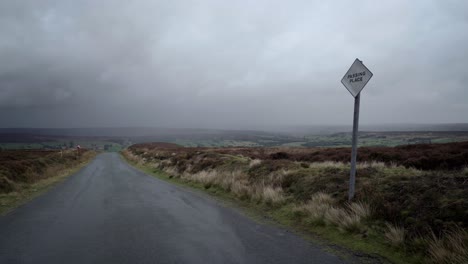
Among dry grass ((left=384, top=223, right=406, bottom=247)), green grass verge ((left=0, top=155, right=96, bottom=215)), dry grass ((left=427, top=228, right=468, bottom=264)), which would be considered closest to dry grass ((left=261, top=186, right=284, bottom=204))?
dry grass ((left=384, top=223, right=406, bottom=247))

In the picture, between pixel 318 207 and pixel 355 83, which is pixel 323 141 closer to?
pixel 318 207

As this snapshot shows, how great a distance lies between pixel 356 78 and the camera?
7.39 metres

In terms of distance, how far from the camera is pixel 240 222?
809cm

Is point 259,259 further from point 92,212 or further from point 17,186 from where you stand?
point 17,186

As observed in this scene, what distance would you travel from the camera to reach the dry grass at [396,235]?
5477mm

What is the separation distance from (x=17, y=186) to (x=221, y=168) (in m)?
11.4

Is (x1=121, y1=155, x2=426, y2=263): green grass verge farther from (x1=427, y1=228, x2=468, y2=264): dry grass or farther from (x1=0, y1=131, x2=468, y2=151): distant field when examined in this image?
(x1=0, y1=131, x2=468, y2=151): distant field

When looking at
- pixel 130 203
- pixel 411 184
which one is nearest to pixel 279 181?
pixel 411 184

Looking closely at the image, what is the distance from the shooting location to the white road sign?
7.12m

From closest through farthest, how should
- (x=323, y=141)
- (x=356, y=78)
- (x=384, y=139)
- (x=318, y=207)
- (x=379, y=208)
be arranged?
(x=379, y=208)
(x=356, y=78)
(x=318, y=207)
(x=384, y=139)
(x=323, y=141)

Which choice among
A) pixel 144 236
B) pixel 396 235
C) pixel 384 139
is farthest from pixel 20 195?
pixel 384 139

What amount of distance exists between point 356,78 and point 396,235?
3.94 metres

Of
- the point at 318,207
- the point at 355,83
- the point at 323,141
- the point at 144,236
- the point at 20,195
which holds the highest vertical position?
the point at 355,83

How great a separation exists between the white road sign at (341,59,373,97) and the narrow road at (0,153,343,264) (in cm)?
413
